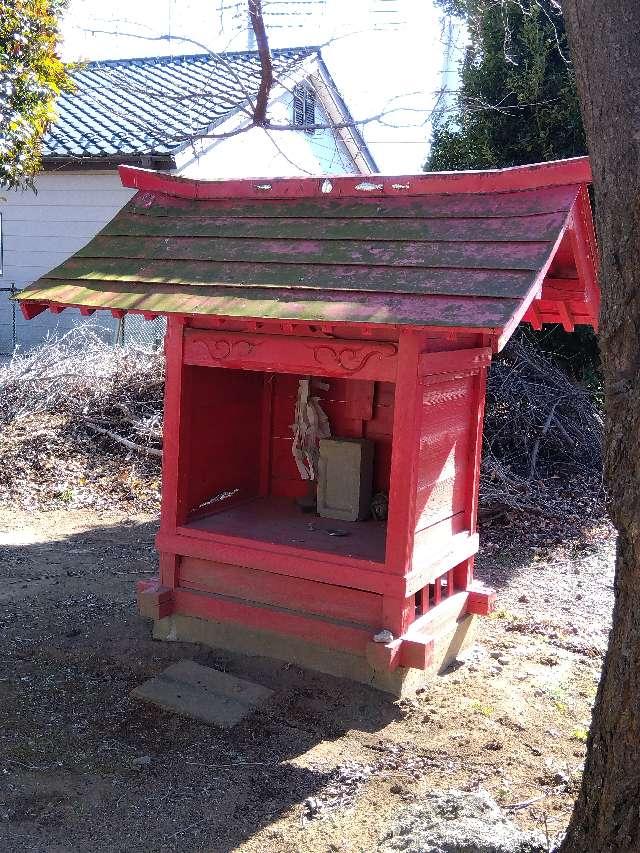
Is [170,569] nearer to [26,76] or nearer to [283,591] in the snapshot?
[283,591]

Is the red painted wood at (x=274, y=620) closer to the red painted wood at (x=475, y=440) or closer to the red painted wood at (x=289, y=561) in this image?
the red painted wood at (x=289, y=561)

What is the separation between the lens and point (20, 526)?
8.70 m

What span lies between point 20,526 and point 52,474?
139 centimetres

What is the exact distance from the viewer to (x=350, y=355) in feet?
16.0

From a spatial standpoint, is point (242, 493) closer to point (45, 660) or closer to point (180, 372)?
point (180, 372)

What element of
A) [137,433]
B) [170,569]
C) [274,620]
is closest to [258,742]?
[274,620]

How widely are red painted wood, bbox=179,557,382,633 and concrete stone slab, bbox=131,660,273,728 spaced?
53 centimetres

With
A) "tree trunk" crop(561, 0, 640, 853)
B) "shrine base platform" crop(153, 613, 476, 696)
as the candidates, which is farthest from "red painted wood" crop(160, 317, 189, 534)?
"tree trunk" crop(561, 0, 640, 853)

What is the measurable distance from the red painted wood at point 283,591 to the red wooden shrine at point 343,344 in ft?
0.03

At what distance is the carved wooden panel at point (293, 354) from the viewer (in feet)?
15.8

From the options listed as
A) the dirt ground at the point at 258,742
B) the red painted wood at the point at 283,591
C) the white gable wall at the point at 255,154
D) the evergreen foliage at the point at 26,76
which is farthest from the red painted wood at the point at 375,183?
the white gable wall at the point at 255,154

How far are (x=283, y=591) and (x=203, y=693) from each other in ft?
2.60

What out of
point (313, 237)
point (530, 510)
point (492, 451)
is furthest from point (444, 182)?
point (492, 451)

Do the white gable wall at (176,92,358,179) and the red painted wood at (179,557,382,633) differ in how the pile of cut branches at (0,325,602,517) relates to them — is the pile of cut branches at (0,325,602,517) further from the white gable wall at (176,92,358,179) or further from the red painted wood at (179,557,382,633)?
the red painted wood at (179,557,382,633)
